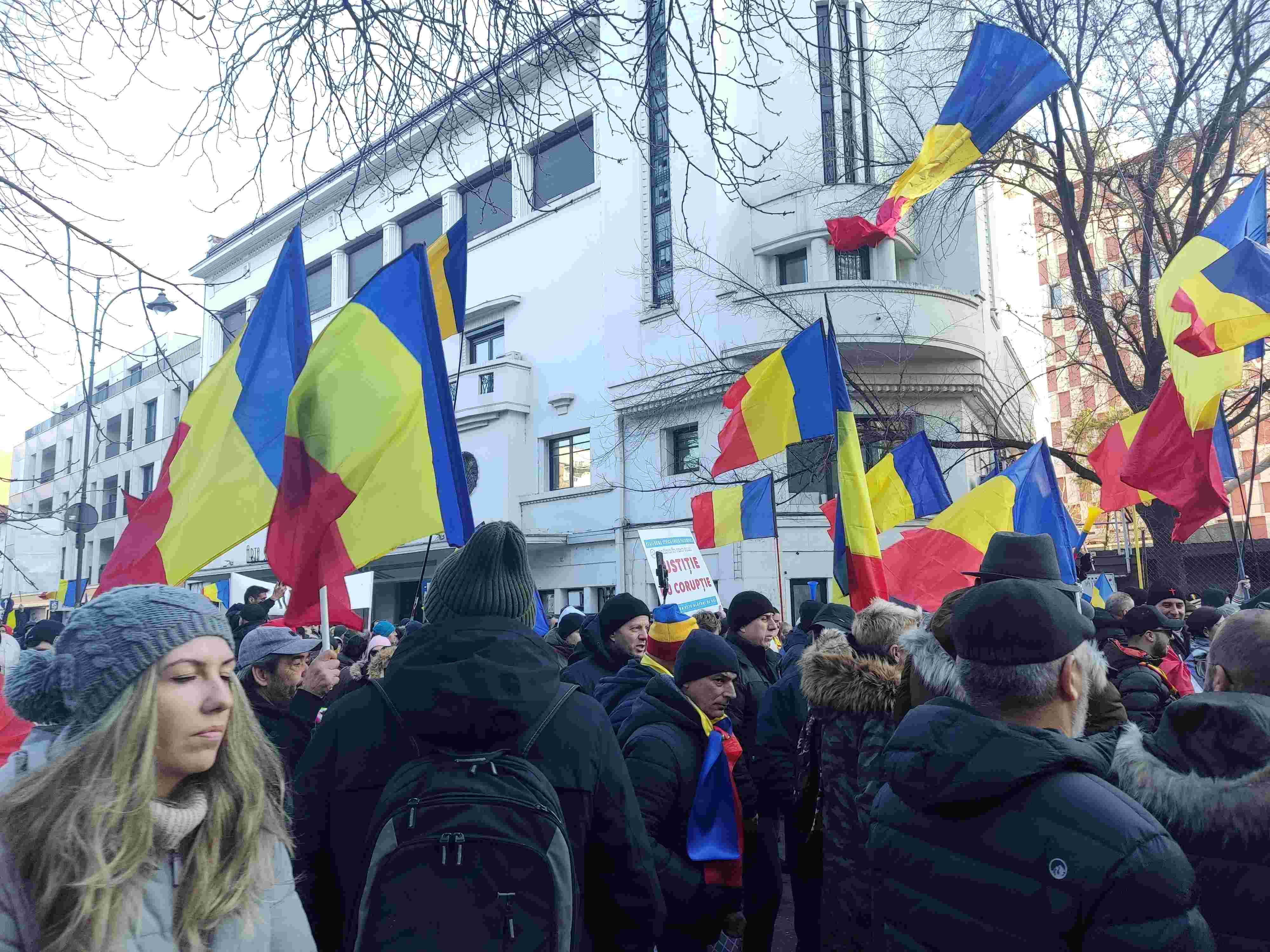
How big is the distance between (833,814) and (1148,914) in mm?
2136

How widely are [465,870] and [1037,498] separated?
7.07 m

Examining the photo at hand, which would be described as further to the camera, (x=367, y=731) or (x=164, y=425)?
(x=164, y=425)

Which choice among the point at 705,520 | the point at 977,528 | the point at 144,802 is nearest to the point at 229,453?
the point at 144,802

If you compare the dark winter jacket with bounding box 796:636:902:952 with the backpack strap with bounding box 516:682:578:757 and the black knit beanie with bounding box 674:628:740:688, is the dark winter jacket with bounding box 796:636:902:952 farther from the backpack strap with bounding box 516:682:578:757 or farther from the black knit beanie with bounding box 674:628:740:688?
the backpack strap with bounding box 516:682:578:757

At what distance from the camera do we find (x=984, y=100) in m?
7.82

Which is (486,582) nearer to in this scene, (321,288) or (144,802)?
(144,802)

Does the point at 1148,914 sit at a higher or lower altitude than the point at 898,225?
lower

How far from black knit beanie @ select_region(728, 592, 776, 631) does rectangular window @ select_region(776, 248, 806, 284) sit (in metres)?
16.5

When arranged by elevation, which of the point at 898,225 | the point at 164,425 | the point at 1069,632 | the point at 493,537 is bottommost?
the point at 1069,632

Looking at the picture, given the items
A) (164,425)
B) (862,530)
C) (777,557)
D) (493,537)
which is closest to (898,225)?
(777,557)

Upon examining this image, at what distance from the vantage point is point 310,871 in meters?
2.23

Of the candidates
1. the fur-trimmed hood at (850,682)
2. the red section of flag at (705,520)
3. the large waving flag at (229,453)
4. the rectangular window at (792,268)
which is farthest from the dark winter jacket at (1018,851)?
the rectangular window at (792,268)

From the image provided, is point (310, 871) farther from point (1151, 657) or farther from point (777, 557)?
point (777, 557)

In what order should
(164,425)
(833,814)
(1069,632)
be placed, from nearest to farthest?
(1069,632) < (833,814) < (164,425)
